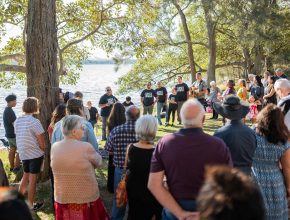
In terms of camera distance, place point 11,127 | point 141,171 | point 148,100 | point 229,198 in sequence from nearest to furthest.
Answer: point 229,198, point 141,171, point 11,127, point 148,100

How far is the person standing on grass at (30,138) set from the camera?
5.71 meters

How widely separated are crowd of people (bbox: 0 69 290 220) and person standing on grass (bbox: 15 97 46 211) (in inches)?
0.5

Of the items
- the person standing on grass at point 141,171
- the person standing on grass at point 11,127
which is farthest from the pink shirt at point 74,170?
the person standing on grass at point 11,127

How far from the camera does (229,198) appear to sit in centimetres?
182

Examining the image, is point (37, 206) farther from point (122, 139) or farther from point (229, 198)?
point (229, 198)

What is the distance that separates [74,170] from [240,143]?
172cm

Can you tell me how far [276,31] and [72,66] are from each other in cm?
1226

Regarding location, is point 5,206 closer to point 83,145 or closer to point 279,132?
point 83,145

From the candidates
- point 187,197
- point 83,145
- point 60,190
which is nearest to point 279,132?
point 187,197

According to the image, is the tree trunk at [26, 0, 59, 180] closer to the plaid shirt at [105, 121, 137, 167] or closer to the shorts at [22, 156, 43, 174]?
the shorts at [22, 156, 43, 174]

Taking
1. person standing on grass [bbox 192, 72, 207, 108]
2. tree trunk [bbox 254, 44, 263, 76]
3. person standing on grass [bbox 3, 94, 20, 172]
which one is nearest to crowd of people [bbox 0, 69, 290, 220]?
person standing on grass [bbox 3, 94, 20, 172]

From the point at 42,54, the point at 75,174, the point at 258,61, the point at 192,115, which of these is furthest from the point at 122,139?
the point at 258,61

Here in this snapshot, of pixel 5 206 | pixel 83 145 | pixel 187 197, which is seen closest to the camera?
pixel 5 206

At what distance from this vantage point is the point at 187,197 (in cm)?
331
